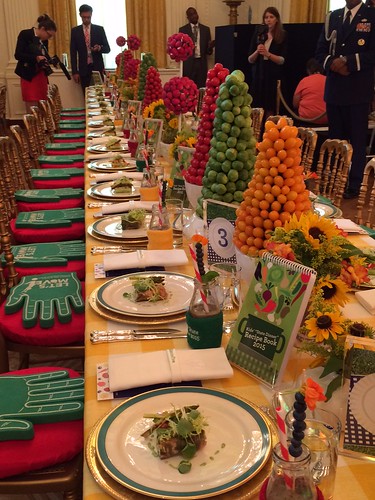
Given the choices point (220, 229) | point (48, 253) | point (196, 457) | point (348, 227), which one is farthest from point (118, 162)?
point (196, 457)

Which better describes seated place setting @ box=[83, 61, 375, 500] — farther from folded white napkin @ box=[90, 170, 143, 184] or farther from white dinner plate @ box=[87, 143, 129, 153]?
white dinner plate @ box=[87, 143, 129, 153]

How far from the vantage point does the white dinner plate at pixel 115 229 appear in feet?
5.89

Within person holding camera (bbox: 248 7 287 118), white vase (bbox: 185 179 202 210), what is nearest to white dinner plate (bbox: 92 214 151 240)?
white vase (bbox: 185 179 202 210)

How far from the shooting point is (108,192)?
2344 mm

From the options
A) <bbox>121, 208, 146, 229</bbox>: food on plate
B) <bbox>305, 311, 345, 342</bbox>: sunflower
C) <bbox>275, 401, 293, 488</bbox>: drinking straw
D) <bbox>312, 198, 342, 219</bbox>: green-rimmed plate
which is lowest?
<bbox>312, 198, 342, 219</bbox>: green-rimmed plate

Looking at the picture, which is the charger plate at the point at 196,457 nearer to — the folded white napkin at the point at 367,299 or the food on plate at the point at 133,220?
the folded white napkin at the point at 367,299

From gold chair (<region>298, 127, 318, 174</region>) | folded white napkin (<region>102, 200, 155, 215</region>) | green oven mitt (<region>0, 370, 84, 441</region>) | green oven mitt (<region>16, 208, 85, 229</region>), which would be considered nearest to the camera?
green oven mitt (<region>0, 370, 84, 441</region>)

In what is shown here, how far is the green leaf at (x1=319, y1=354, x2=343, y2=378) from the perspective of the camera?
94 cm

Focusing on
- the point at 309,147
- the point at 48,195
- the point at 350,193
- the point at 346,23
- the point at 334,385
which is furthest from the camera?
the point at 350,193

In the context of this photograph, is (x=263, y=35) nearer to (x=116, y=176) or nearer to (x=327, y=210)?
(x=116, y=176)

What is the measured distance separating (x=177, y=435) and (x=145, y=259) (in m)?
0.76

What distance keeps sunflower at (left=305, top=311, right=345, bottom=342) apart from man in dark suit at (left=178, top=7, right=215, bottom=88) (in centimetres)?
819

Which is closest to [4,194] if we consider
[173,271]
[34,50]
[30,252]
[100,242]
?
[30,252]

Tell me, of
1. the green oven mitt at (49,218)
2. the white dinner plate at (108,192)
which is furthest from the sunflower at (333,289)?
the green oven mitt at (49,218)
